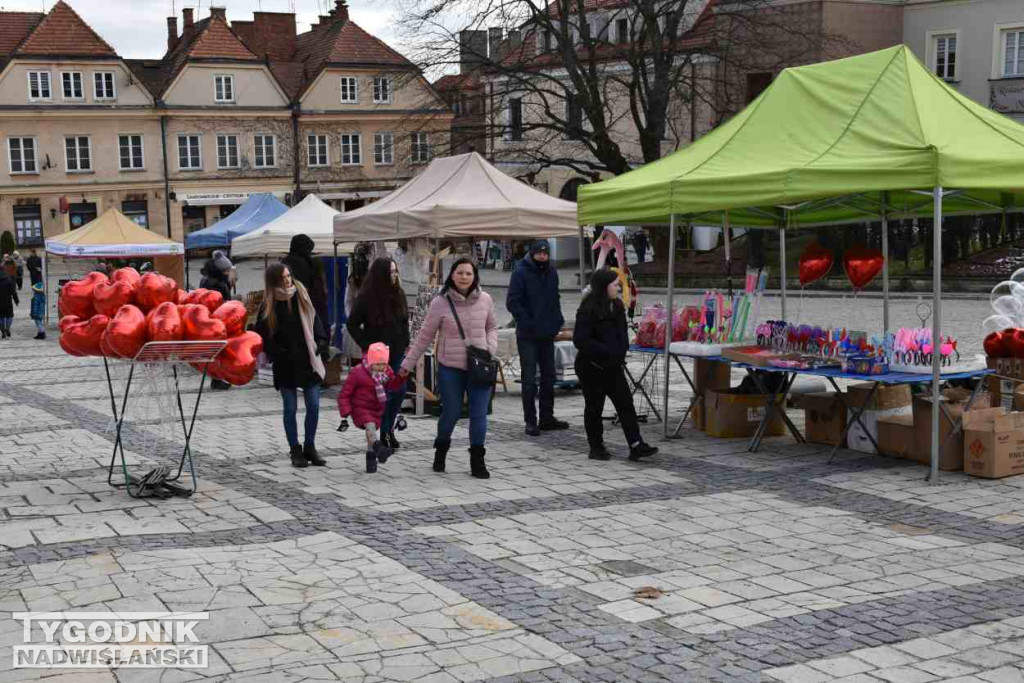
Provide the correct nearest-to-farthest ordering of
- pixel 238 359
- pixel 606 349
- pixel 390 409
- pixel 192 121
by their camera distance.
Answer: pixel 238 359 < pixel 606 349 < pixel 390 409 < pixel 192 121

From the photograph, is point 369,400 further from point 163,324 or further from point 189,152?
point 189,152

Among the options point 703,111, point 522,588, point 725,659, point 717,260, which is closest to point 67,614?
point 522,588

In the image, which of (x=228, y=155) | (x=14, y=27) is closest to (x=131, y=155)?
(x=228, y=155)

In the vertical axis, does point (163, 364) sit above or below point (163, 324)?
below

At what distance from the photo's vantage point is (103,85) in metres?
55.6

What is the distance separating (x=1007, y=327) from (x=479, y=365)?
15.9 feet

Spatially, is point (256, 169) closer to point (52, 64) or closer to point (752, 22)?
point (52, 64)

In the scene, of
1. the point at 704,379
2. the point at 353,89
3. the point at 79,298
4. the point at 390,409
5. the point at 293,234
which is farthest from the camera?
the point at 353,89

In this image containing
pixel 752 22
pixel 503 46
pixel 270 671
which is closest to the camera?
pixel 270 671

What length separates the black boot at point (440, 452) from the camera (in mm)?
10055

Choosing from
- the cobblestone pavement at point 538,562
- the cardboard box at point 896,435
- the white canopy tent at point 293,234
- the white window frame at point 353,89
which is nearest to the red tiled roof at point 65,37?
the white window frame at point 353,89

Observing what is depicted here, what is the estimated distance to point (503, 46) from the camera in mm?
38688

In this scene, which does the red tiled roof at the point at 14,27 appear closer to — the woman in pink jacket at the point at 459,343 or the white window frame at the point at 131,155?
the white window frame at the point at 131,155

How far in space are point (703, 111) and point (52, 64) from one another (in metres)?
28.5
